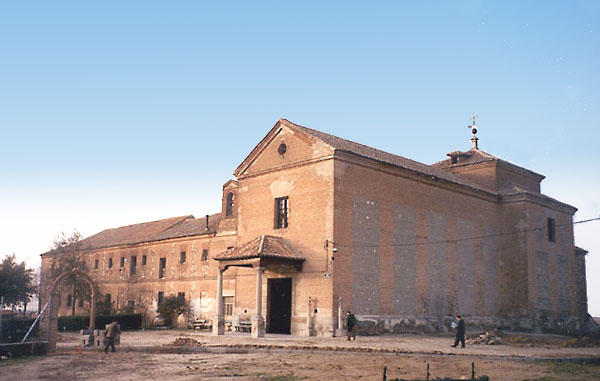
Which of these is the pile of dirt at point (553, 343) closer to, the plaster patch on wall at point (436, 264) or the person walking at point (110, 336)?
the plaster patch on wall at point (436, 264)

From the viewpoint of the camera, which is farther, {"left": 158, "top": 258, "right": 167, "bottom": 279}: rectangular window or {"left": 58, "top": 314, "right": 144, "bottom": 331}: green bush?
{"left": 158, "top": 258, "right": 167, "bottom": 279}: rectangular window

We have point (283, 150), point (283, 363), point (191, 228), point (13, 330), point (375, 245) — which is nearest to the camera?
point (283, 363)

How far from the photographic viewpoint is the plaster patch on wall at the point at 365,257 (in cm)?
2564

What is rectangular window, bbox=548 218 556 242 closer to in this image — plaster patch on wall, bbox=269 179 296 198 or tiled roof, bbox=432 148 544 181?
tiled roof, bbox=432 148 544 181

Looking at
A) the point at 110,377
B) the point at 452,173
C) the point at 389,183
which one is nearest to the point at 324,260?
the point at 389,183

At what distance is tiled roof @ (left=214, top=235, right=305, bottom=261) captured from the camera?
25.0 meters

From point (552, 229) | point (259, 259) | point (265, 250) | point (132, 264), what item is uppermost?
point (552, 229)

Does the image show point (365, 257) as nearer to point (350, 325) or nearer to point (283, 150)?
point (350, 325)

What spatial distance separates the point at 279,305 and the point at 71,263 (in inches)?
923

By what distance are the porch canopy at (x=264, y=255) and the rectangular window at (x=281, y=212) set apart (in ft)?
3.39

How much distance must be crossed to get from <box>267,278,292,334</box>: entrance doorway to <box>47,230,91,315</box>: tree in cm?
2082

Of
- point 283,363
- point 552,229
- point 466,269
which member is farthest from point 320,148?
point 552,229

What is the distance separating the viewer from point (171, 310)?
123 ft

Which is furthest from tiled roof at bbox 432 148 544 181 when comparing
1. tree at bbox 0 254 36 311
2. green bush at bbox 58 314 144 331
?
tree at bbox 0 254 36 311
